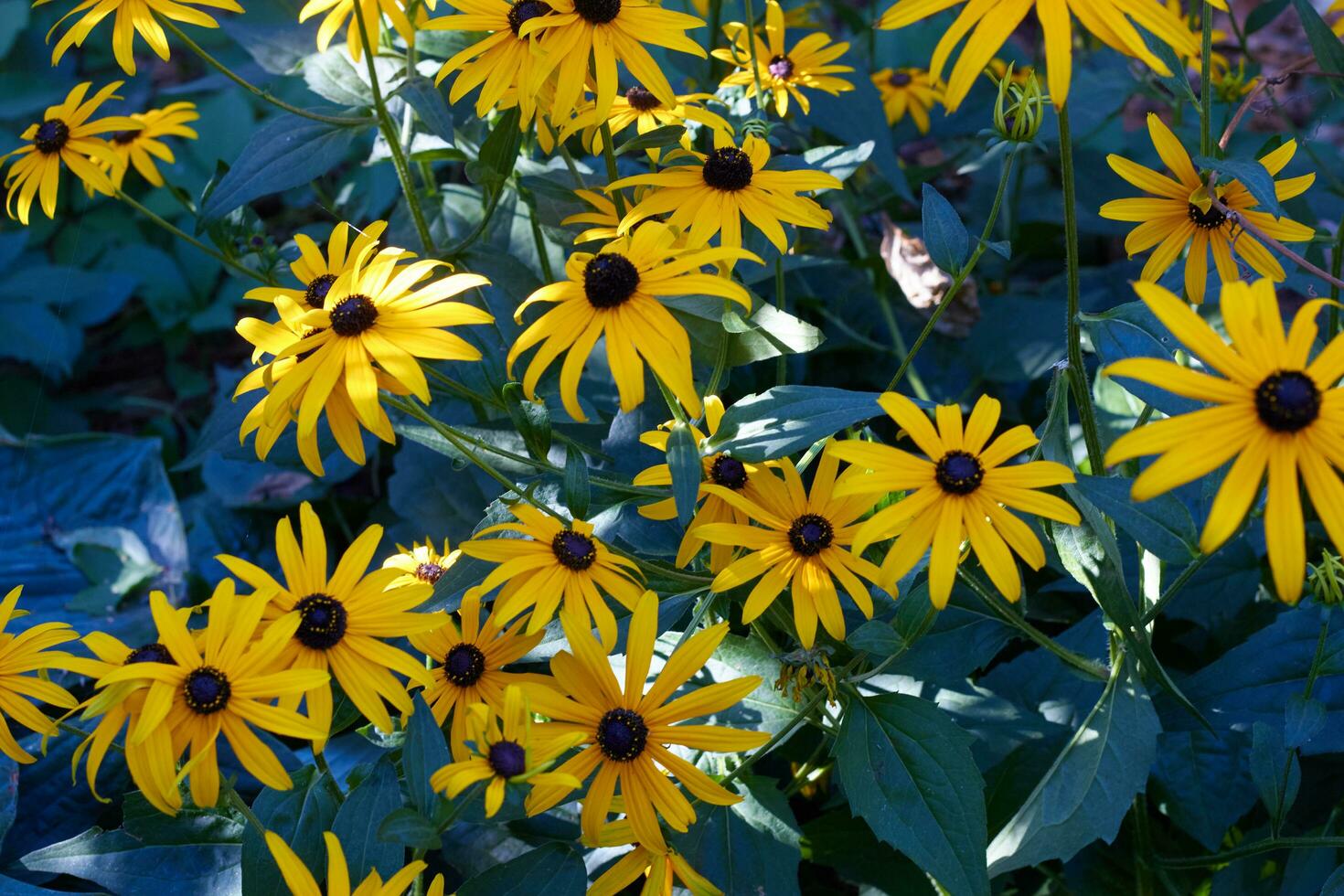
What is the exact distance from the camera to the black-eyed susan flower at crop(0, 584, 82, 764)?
51.0 inches

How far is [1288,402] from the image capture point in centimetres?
98

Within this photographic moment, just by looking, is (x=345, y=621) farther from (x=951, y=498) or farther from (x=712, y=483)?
(x=951, y=498)

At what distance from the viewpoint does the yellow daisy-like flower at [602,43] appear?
4.70ft

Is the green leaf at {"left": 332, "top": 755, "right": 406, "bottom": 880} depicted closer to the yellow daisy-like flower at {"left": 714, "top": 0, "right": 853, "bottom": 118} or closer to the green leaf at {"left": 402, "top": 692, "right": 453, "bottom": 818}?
the green leaf at {"left": 402, "top": 692, "right": 453, "bottom": 818}

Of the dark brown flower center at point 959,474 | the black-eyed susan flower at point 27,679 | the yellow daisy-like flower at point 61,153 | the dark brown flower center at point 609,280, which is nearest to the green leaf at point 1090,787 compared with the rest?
the dark brown flower center at point 959,474

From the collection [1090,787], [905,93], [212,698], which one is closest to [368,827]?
[212,698]

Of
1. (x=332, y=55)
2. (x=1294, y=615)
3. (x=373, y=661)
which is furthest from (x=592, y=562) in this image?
(x=332, y=55)

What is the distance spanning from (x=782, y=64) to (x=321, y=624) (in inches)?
52.5

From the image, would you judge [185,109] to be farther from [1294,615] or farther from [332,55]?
[1294,615]

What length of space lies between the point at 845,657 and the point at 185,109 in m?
1.66

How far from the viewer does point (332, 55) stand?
211 cm

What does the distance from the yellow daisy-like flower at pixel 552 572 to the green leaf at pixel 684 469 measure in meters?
0.14

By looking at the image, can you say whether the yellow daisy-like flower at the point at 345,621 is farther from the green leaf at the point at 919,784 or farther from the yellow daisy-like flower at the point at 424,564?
the green leaf at the point at 919,784

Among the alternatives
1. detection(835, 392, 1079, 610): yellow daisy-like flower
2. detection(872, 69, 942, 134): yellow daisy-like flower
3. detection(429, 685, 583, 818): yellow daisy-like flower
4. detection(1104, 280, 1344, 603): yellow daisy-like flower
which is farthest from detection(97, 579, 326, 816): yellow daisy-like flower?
detection(872, 69, 942, 134): yellow daisy-like flower
